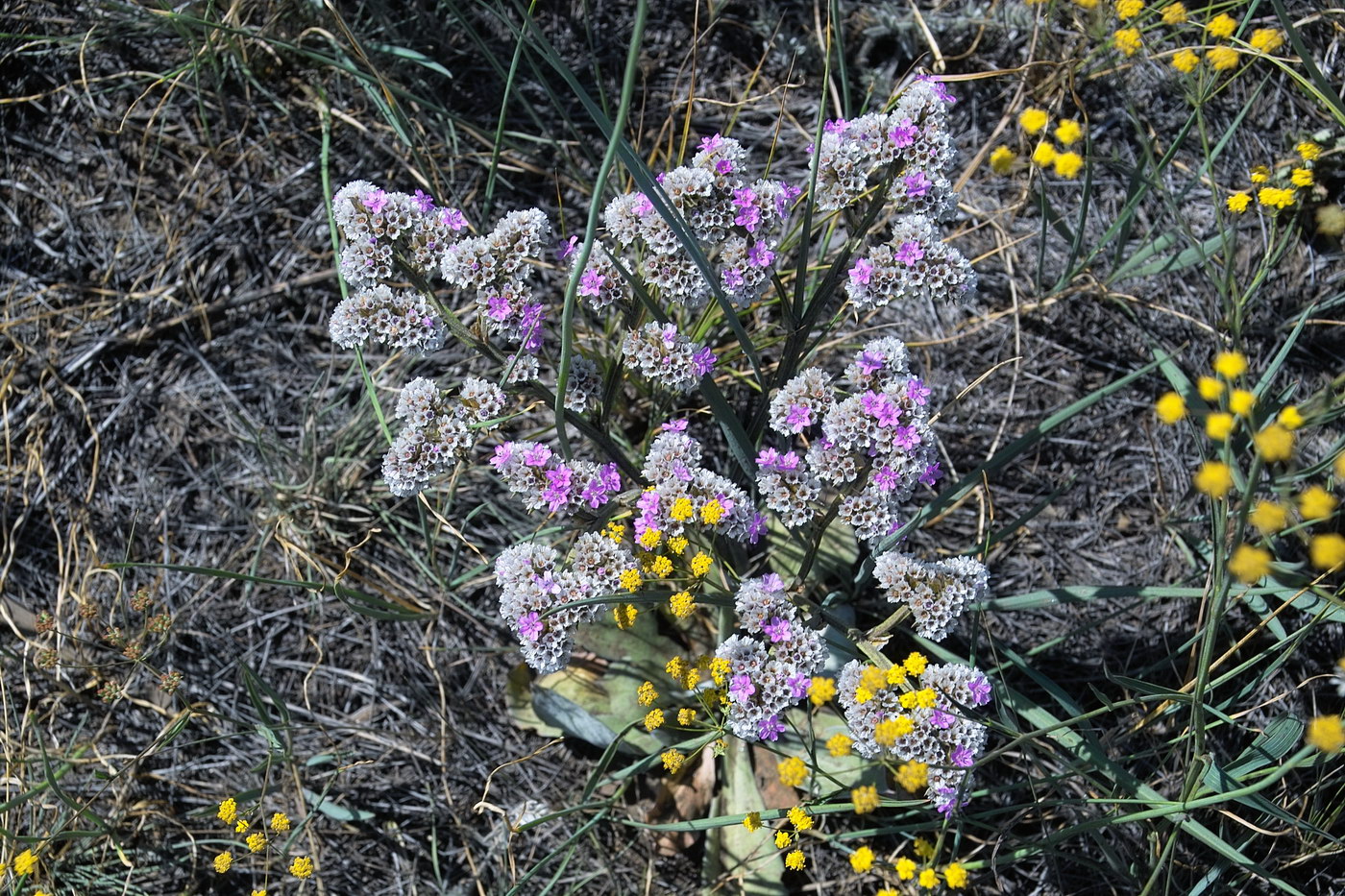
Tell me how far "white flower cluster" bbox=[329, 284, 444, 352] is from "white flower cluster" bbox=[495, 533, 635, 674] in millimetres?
628

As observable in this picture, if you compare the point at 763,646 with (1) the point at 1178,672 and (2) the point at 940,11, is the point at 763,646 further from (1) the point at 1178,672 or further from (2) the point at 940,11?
(2) the point at 940,11

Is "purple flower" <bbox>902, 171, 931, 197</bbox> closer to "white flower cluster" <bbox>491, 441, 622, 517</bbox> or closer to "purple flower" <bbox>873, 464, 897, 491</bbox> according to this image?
"purple flower" <bbox>873, 464, 897, 491</bbox>

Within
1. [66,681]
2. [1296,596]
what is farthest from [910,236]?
[66,681]

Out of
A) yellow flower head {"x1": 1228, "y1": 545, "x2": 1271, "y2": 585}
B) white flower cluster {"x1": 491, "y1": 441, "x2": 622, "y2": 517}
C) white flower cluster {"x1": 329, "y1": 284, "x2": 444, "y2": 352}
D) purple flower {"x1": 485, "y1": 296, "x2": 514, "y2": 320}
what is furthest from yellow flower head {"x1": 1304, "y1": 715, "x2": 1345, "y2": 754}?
white flower cluster {"x1": 329, "y1": 284, "x2": 444, "y2": 352}

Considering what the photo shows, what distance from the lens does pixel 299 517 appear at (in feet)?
12.2

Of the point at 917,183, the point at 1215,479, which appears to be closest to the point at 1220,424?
the point at 1215,479

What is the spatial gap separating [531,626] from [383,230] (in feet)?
3.50

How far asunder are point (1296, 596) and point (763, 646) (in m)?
1.65

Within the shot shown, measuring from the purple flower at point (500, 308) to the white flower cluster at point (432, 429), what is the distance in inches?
7.4

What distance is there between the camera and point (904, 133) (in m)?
2.51

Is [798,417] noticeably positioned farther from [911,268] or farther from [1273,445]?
[1273,445]

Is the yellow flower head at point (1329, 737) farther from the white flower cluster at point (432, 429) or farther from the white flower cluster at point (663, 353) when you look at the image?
the white flower cluster at point (432, 429)

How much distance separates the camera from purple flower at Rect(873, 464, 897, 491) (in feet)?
8.23

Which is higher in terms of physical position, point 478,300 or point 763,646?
point 478,300
